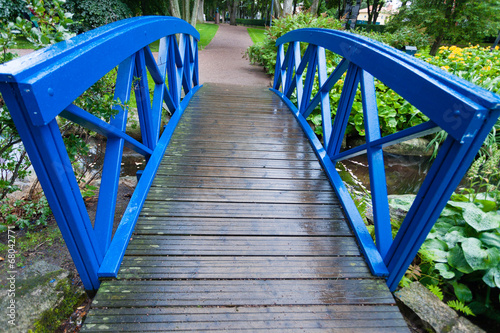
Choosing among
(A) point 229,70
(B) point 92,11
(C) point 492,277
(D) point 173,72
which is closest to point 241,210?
(C) point 492,277

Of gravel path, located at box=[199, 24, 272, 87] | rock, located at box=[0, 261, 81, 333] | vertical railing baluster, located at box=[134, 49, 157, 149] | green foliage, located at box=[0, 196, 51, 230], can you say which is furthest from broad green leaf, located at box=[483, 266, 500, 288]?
gravel path, located at box=[199, 24, 272, 87]

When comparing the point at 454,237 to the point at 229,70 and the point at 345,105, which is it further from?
the point at 229,70

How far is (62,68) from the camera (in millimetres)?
1054

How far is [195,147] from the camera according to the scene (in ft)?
9.33

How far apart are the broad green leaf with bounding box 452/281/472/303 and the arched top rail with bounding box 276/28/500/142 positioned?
51.9 inches

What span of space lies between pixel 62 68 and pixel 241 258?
132cm

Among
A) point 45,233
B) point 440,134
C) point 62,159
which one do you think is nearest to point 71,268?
point 45,233

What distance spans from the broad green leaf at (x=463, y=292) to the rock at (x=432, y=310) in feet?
1.14

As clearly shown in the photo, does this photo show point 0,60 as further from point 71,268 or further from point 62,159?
point 71,268

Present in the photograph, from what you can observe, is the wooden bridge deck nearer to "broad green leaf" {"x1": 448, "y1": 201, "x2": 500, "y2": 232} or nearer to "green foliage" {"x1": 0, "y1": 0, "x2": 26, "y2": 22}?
"broad green leaf" {"x1": 448, "y1": 201, "x2": 500, "y2": 232}

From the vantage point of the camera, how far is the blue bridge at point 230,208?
1.15m

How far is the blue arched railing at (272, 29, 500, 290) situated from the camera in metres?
1.17

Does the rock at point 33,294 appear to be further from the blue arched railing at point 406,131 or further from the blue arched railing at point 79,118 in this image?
the blue arched railing at point 406,131

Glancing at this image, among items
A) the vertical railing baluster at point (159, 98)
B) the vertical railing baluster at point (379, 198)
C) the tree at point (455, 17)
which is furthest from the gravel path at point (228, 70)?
the tree at point (455, 17)
